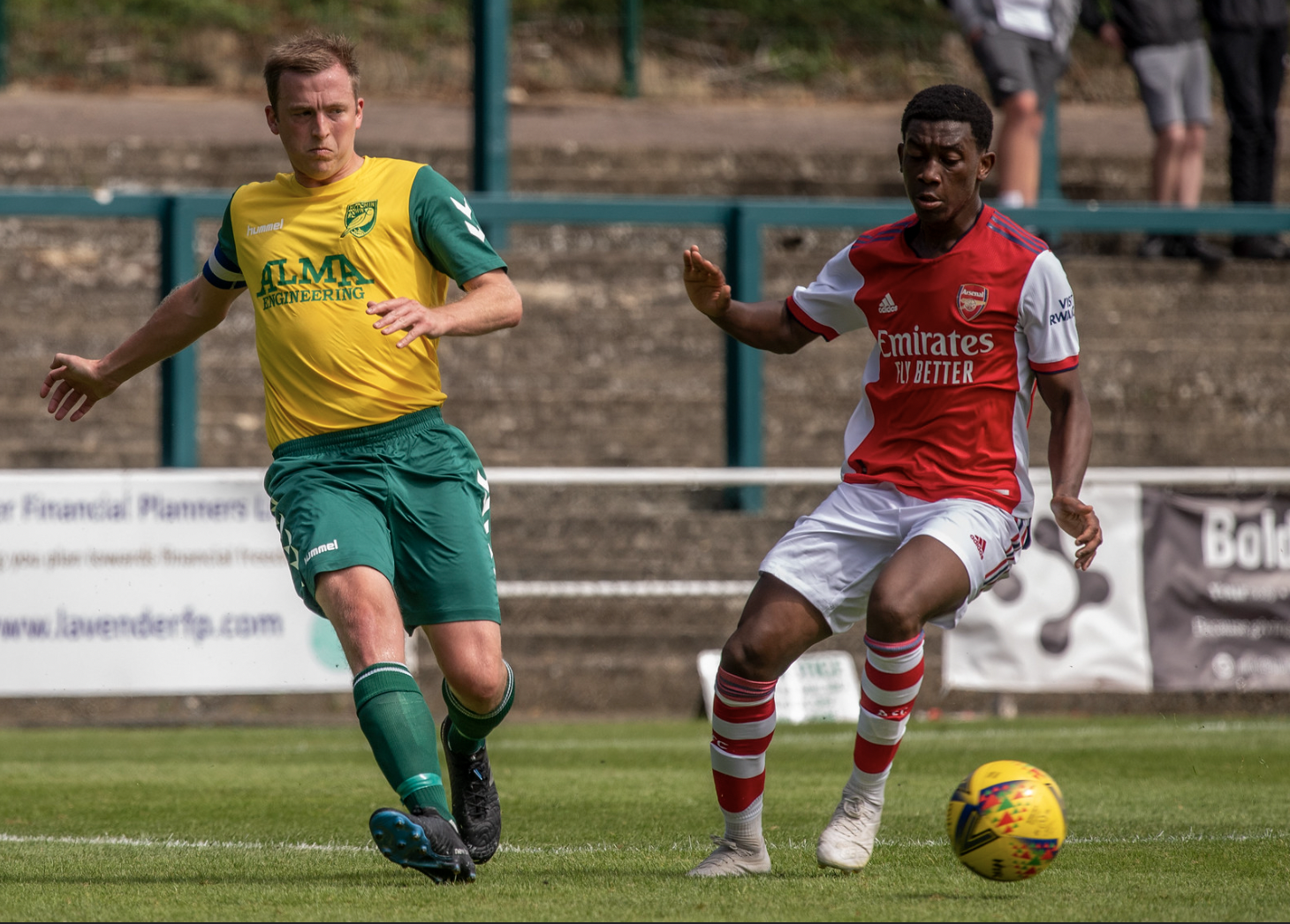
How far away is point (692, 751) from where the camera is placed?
8.98 meters

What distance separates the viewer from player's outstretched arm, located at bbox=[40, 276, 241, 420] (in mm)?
5566

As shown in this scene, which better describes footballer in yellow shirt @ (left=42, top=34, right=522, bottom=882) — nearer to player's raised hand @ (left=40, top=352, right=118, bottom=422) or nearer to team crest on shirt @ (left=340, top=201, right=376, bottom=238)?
team crest on shirt @ (left=340, top=201, right=376, bottom=238)

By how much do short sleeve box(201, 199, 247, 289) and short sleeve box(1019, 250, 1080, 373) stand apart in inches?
92.3

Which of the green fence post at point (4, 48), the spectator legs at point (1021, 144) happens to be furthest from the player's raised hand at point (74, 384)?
the green fence post at point (4, 48)

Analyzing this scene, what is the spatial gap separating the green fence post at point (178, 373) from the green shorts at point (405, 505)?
6.39 meters

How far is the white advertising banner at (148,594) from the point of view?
32.6ft

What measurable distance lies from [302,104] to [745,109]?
1808 cm

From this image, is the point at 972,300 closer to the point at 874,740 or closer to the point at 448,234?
the point at 874,740

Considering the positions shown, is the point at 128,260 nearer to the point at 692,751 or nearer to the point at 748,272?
the point at 748,272

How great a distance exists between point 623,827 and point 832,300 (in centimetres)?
205

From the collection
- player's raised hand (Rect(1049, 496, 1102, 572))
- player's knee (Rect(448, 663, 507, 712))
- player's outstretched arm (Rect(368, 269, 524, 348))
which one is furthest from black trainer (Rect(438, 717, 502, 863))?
player's raised hand (Rect(1049, 496, 1102, 572))

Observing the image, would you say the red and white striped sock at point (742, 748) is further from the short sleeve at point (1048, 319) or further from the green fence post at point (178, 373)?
the green fence post at point (178, 373)

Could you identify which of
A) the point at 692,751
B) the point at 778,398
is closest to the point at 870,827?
the point at 692,751

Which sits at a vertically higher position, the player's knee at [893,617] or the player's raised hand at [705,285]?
the player's raised hand at [705,285]
